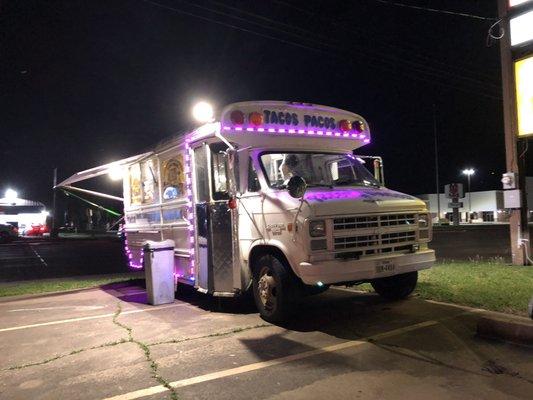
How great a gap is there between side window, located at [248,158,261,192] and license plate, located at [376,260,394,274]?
6.95 feet

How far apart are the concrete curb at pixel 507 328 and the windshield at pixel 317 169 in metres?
2.84

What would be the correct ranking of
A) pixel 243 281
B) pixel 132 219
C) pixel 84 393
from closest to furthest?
pixel 84 393
pixel 243 281
pixel 132 219

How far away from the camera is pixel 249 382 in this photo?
4.89 m

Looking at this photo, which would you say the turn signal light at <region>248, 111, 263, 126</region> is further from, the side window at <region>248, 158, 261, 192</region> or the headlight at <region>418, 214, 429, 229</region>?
the headlight at <region>418, 214, 429, 229</region>

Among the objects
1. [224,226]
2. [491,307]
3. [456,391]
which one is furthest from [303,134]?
[456,391]

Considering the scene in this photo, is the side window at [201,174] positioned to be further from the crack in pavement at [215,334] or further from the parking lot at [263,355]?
the crack in pavement at [215,334]

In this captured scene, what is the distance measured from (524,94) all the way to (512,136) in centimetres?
113

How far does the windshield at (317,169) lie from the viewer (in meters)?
7.62

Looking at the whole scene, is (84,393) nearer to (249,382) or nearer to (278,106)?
(249,382)

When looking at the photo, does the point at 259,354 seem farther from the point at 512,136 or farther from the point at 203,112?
the point at 512,136

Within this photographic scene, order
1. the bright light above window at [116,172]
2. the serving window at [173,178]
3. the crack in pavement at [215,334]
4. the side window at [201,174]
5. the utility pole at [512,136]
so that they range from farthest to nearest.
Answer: the bright light above window at [116,172] → the utility pole at [512,136] → the serving window at [173,178] → the side window at [201,174] → the crack in pavement at [215,334]

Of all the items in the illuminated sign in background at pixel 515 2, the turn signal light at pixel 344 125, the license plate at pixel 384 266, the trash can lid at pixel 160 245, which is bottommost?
the license plate at pixel 384 266

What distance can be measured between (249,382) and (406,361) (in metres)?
1.72

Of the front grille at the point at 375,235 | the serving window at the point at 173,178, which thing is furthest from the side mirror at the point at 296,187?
the serving window at the point at 173,178
